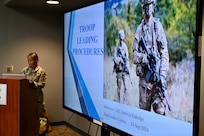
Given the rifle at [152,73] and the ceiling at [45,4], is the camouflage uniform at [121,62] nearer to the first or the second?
the rifle at [152,73]

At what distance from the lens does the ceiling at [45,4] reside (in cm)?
425

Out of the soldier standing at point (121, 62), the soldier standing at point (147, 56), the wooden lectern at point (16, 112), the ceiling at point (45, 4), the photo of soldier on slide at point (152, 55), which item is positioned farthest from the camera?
the ceiling at point (45, 4)

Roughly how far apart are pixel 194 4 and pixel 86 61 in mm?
1447

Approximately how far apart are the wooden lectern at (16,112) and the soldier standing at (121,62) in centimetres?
122

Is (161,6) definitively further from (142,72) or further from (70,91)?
(70,91)

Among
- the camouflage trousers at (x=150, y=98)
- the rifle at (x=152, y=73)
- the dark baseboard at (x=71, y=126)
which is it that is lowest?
the dark baseboard at (x=71, y=126)

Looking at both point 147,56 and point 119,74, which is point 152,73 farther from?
point 119,74

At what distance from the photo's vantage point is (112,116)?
2.45 metres

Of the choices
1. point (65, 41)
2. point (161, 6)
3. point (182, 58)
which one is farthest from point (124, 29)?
point (65, 41)

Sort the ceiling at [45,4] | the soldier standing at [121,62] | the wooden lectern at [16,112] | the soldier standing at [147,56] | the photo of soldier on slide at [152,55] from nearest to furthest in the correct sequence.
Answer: the photo of soldier on slide at [152,55], the soldier standing at [147,56], the soldier standing at [121,62], the wooden lectern at [16,112], the ceiling at [45,4]

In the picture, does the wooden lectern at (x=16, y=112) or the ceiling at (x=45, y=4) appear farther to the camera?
the ceiling at (x=45, y=4)

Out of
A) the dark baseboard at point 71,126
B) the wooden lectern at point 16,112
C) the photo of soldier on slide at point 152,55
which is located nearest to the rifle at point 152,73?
the photo of soldier on slide at point 152,55

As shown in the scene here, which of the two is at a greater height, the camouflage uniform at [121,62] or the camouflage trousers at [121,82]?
the camouflage uniform at [121,62]

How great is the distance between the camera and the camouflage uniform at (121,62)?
230 centimetres
